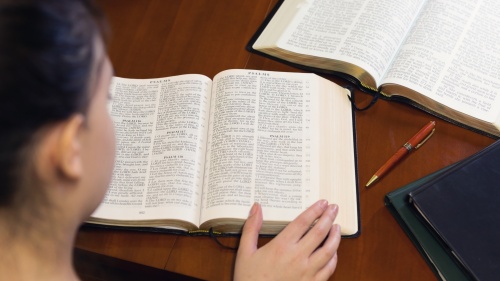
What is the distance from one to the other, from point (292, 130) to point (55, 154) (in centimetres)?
43

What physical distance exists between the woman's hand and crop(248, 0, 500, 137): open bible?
0.89 feet

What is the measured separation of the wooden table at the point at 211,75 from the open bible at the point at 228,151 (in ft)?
0.09

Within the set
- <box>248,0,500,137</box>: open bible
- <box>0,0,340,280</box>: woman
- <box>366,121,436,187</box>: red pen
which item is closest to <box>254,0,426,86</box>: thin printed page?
<box>248,0,500,137</box>: open bible

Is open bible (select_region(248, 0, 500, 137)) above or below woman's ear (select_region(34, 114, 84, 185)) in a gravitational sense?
above

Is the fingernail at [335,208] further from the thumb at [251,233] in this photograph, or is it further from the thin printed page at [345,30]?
the thin printed page at [345,30]

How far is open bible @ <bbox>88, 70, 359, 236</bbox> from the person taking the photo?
0.73 m

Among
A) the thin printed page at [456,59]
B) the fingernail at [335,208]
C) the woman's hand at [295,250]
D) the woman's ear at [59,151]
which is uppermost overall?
the thin printed page at [456,59]

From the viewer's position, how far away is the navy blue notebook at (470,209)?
67 cm

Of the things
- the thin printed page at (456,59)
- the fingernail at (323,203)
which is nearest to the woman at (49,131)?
the fingernail at (323,203)

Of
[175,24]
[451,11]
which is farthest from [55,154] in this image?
[451,11]

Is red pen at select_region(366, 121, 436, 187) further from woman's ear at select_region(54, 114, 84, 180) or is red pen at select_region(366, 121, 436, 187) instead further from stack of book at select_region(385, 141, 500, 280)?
woman's ear at select_region(54, 114, 84, 180)

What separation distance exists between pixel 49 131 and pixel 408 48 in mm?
659

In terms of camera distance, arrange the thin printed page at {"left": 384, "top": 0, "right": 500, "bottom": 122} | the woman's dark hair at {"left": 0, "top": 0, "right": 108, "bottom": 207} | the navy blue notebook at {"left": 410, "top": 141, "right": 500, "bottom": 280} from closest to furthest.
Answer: the woman's dark hair at {"left": 0, "top": 0, "right": 108, "bottom": 207}
the navy blue notebook at {"left": 410, "top": 141, "right": 500, "bottom": 280}
the thin printed page at {"left": 384, "top": 0, "right": 500, "bottom": 122}

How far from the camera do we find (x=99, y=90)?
0.49m
